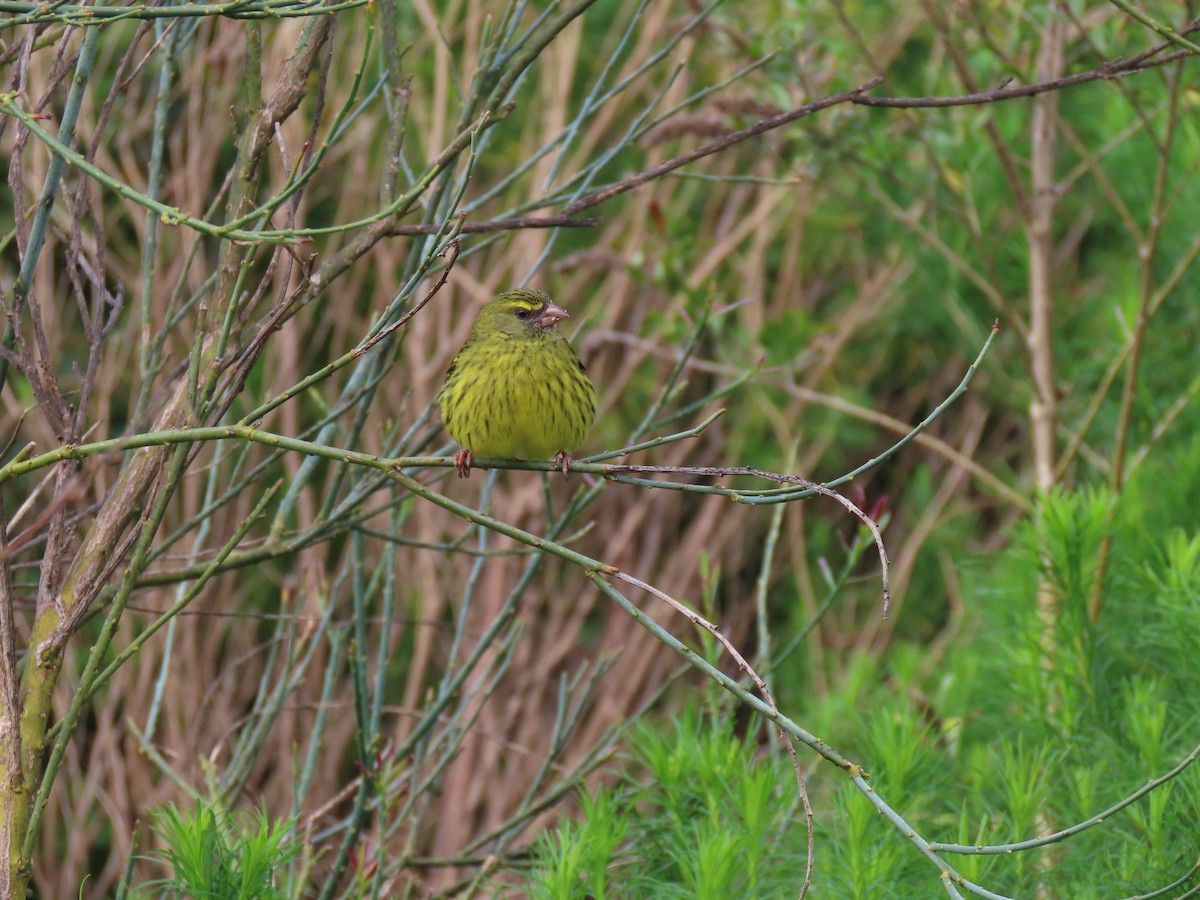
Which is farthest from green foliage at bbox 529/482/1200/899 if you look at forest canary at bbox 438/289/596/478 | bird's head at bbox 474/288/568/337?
bird's head at bbox 474/288/568/337

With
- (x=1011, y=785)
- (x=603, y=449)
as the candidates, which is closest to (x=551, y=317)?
(x=1011, y=785)

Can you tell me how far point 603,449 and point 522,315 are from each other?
213cm

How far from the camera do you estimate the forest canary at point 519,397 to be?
11.6 ft

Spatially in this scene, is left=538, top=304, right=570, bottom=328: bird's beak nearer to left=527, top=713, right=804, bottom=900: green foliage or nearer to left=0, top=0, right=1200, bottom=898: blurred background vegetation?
left=0, top=0, right=1200, bottom=898: blurred background vegetation

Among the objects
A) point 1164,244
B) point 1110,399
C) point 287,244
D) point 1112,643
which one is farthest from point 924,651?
point 287,244

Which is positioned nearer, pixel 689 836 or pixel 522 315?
pixel 689 836

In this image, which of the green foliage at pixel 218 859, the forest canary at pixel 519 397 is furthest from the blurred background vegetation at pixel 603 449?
the forest canary at pixel 519 397

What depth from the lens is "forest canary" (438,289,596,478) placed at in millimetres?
3525

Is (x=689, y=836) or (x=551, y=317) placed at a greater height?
(x=551, y=317)

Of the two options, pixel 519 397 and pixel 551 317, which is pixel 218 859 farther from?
pixel 551 317

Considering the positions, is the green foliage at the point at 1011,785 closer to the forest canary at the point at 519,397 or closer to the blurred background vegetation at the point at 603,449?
the blurred background vegetation at the point at 603,449

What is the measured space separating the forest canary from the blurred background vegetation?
13cm

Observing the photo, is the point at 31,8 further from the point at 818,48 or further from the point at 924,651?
the point at 924,651

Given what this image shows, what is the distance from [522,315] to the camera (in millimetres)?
3988
